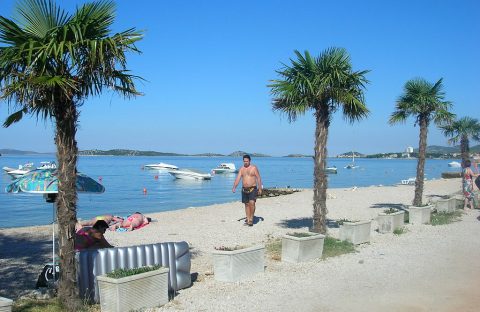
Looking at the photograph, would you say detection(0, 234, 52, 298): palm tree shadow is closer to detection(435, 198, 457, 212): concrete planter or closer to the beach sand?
the beach sand

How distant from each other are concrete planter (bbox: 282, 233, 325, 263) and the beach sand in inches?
6.0

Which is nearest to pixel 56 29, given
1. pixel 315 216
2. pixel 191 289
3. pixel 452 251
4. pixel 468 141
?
pixel 191 289

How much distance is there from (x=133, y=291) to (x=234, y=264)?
1877 mm

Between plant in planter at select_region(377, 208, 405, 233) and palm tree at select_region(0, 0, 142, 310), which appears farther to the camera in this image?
plant in planter at select_region(377, 208, 405, 233)

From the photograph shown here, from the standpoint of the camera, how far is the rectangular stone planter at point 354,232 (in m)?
10.1

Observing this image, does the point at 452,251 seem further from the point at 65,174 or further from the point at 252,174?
the point at 65,174

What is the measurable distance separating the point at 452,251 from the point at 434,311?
13.7ft

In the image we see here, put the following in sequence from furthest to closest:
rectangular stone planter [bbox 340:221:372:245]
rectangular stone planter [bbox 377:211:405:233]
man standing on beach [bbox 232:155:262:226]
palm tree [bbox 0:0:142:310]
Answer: man standing on beach [bbox 232:155:262:226] → rectangular stone planter [bbox 377:211:405:233] → rectangular stone planter [bbox 340:221:372:245] → palm tree [bbox 0:0:142:310]

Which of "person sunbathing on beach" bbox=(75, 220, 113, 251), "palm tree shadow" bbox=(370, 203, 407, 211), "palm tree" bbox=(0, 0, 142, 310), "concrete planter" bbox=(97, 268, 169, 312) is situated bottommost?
"palm tree shadow" bbox=(370, 203, 407, 211)

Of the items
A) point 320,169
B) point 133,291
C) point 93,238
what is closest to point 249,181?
point 320,169

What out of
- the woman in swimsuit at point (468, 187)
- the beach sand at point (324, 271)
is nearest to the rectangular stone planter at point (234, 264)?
the beach sand at point (324, 271)

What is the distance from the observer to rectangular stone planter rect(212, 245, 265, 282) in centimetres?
718

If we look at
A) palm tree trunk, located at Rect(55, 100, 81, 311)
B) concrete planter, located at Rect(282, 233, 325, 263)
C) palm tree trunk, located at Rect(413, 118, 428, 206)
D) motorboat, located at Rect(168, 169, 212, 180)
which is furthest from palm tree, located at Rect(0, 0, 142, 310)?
motorboat, located at Rect(168, 169, 212, 180)

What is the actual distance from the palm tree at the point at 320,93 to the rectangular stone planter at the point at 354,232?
459 millimetres
